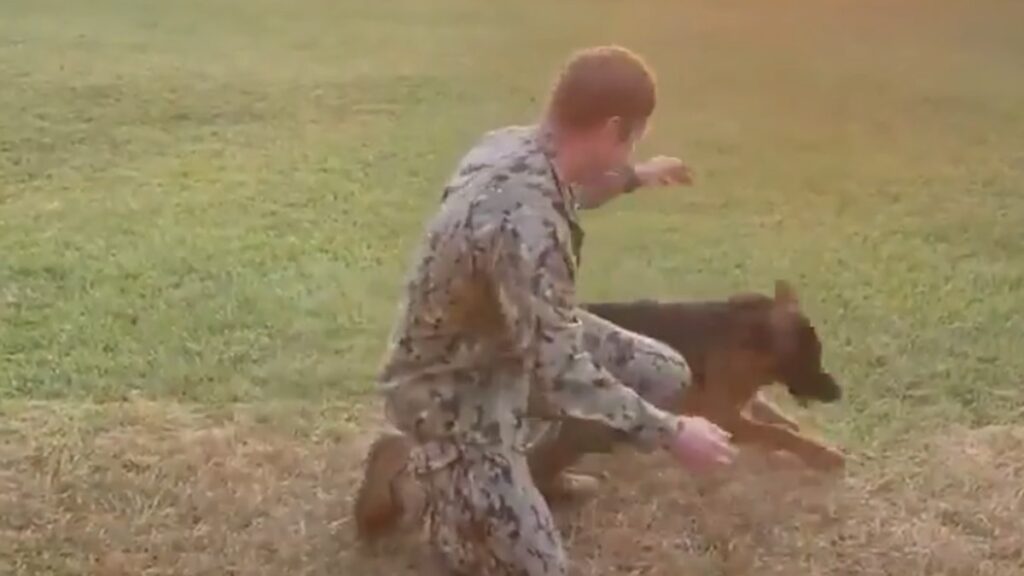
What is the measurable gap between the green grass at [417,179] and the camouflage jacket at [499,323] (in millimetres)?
758

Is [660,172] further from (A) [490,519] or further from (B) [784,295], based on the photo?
(A) [490,519]

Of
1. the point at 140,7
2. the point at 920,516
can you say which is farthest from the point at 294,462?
the point at 140,7

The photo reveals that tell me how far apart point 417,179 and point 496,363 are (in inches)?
75.4

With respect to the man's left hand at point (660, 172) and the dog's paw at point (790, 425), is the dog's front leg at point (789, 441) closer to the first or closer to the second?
the dog's paw at point (790, 425)

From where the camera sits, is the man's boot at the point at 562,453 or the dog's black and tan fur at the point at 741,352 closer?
the man's boot at the point at 562,453

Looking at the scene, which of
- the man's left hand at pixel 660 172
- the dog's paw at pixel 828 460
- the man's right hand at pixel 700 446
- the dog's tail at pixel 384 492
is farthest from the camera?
the dog's paw at pixel 828 460

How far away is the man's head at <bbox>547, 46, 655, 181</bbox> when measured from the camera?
1.89m

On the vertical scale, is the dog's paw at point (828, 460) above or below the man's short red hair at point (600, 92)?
below

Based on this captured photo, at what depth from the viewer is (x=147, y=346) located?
113 inches

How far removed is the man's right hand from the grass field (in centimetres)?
43

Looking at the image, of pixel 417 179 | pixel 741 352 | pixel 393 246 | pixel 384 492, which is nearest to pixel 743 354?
pixel 741 352

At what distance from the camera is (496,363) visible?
76.5 inches

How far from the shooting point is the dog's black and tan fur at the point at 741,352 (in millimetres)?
2391

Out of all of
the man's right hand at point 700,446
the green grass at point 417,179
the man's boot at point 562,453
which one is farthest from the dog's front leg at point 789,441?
the man's right hand at point 700,446
